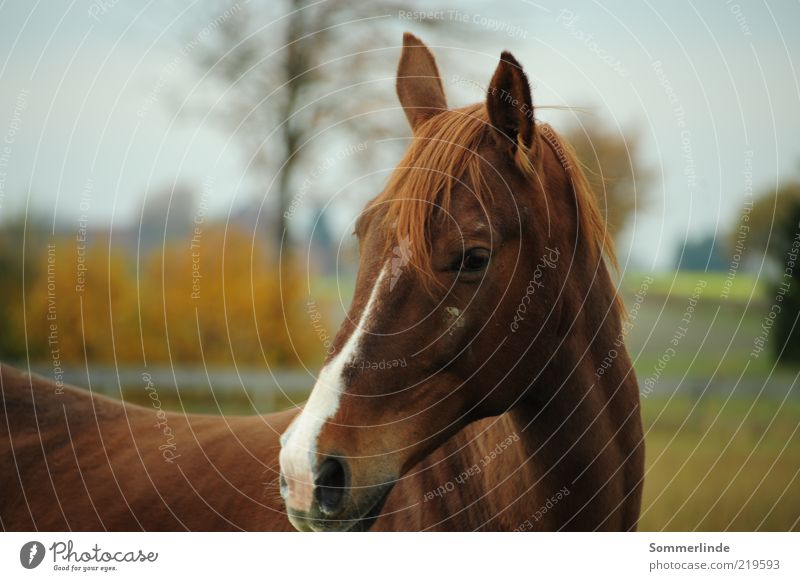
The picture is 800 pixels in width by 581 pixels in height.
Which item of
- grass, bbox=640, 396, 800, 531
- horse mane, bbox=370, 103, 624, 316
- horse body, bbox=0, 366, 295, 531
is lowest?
grass, bbox=640, 396, 800, 531

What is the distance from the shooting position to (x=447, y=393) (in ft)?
6.23

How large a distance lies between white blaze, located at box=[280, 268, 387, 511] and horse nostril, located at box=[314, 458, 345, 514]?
0.02 meters

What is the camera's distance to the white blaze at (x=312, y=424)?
5.43ft

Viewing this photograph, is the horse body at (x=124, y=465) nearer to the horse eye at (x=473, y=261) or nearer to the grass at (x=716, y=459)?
the horse eye at (x=473, y=261)

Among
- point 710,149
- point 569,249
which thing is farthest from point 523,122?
point 710,149

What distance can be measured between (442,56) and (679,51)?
62.2 inches

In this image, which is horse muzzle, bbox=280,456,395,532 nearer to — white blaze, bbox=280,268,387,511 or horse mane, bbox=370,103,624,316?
white blaze, bbox=280,268,387,511

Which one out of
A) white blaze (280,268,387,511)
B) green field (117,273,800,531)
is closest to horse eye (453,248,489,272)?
white blaze (280,268,387,511)

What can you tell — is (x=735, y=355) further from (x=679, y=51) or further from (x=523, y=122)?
(x=523, y=122)

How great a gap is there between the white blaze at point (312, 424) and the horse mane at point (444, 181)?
12 centimetres

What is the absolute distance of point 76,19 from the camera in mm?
3691

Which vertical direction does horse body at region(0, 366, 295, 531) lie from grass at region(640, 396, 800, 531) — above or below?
above

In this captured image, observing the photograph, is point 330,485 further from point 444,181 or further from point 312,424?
point 444,181

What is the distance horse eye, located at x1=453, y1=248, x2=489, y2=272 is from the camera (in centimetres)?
184
